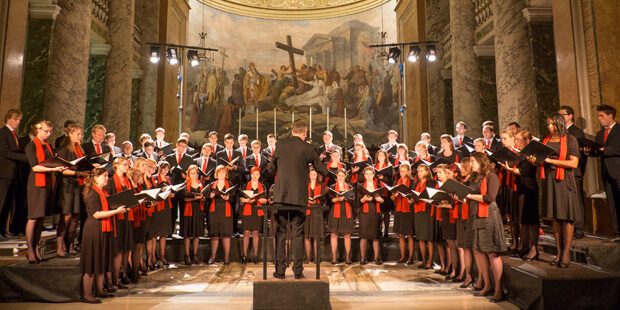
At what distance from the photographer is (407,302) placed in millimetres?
4445

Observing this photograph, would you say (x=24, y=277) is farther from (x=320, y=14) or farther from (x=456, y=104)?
(x=320, y=14)

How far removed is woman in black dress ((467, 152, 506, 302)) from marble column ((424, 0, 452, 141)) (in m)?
8.66

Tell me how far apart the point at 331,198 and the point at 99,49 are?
787cm

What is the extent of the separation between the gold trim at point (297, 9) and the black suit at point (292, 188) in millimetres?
13733

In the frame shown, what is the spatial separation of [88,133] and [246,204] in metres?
6.00

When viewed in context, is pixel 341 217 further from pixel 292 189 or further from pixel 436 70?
pixel 436 70

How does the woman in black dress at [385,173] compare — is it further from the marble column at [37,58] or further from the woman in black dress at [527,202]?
the marble column at [37,58]

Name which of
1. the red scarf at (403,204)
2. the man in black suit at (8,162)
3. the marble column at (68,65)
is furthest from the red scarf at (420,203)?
the marble column at (68,65)

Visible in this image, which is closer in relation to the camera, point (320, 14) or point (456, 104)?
point (456, 104)

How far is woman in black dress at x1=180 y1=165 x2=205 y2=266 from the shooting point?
6.71 m

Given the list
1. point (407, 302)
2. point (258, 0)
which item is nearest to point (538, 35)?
point (407, 302)

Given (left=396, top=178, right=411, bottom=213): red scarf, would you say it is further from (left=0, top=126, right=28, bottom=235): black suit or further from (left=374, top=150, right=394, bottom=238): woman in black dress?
(left=0, top=126, right=28, bottom=235): black suit

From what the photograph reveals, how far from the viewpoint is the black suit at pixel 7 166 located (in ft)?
17.6

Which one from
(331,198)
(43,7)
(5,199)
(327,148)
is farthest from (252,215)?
(43,7)
